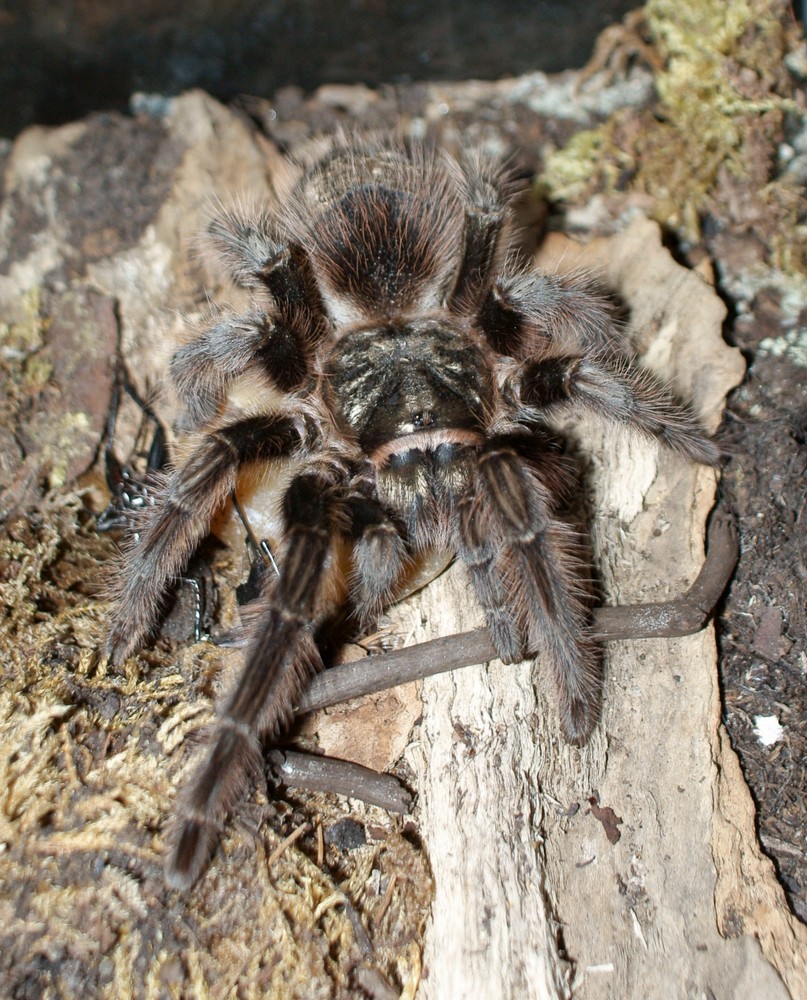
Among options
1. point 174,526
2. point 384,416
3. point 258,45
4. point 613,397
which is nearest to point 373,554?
point 384,416

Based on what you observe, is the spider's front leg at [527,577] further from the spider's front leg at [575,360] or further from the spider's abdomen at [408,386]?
the spider's front leg at [575,360]

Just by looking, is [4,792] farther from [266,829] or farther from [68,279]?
[68,279]

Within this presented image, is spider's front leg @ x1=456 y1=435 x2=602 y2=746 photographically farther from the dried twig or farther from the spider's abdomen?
the dried twig

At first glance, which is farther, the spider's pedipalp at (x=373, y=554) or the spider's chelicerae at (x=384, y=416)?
the spider's pedipalp at (x=373, y=554)

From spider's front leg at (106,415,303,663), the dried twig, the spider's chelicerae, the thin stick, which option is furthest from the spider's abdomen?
the dried twig

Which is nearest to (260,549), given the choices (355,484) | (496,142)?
(355,484)

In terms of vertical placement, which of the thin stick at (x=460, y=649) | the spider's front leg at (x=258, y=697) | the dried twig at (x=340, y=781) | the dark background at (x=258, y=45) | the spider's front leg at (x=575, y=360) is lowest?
the dried twig at (x=340, y=781)

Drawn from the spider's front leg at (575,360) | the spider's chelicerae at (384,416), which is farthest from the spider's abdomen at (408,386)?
the spider's front leg at (575,360)

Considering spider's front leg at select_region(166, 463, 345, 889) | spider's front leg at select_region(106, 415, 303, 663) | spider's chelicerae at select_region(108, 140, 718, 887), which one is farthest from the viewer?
spider's front leg at select_region(106, 415, 303, 663)
